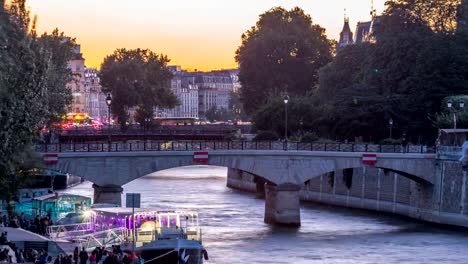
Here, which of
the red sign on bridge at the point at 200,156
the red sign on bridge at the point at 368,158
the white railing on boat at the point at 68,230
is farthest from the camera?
the red sign on bridge at the point at 368,158

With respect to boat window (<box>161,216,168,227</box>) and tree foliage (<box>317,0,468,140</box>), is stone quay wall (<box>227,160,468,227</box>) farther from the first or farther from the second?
boat window (<box>161,216,168,227</box>)

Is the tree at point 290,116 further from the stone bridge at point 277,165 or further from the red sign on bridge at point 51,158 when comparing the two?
the red sign on bridge at point 51,158

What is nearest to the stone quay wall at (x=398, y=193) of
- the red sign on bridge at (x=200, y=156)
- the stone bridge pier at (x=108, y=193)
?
the red sign on bridge at (x=200, y=156)

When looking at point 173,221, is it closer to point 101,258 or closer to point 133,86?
point 101,258

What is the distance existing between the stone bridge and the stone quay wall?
2.84ft

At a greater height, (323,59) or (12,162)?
(323,59)

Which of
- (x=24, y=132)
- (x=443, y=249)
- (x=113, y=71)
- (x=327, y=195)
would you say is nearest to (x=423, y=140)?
(x=327, y=195)

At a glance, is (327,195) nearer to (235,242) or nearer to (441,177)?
(441,177)

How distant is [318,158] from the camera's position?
59.6 meters

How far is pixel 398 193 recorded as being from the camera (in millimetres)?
64125

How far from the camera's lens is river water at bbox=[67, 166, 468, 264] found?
156ft

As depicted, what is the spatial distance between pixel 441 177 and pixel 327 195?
13865mm

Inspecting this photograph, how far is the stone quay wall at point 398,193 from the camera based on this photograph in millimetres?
57969

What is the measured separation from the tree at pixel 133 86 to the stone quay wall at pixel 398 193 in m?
56.2
